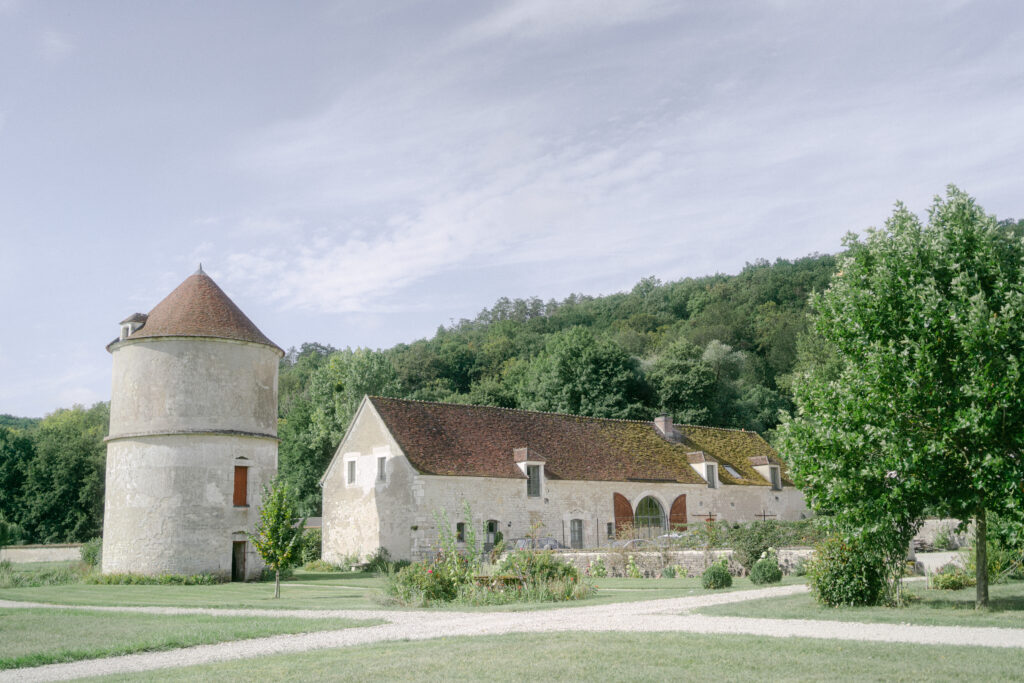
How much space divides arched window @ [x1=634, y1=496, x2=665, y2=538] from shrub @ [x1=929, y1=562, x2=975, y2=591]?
1978cm

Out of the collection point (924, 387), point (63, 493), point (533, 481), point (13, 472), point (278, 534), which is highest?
point (924, 387)

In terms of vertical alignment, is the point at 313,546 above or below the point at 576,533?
below

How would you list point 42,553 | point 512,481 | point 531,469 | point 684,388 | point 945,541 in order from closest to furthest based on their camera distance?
1. point 945,541
2. point 512,481
3. point 531,469
4. point 42,553
5. point 684,388

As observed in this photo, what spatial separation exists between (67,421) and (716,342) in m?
61.4

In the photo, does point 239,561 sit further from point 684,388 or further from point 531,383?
point 684,388

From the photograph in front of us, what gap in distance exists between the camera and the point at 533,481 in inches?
1416

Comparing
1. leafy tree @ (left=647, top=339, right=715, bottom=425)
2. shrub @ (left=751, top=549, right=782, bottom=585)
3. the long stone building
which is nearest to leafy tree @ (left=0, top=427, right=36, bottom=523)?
the long stone building

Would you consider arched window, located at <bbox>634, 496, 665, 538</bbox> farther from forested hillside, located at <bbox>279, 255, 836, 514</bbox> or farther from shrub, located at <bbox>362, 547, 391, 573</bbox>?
shrub, located at <bbox>362, 547, 391, 573</bbox>

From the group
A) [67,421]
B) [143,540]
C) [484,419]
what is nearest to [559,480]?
[484,419]

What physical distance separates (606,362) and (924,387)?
4068cm

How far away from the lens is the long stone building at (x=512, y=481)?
33312 mm

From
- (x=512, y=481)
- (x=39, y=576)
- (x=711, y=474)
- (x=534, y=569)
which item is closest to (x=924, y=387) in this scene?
(x=534, y=569)

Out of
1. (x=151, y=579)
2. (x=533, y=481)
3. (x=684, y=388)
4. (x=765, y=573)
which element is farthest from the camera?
(x=684, y=388)

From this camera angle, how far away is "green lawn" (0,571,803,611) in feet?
62.0
